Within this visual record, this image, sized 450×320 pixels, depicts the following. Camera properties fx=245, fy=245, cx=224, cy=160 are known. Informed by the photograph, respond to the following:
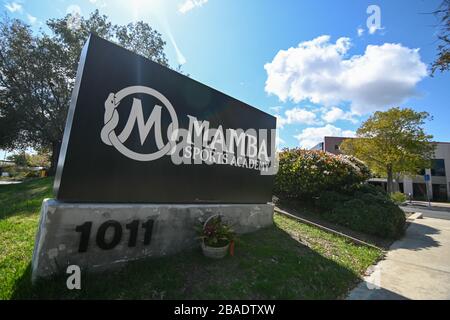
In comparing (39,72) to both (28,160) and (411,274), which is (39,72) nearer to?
(411,274)

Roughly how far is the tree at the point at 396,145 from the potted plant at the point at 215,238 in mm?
25004

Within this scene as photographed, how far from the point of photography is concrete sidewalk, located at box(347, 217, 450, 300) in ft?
12.0

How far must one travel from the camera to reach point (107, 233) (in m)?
3.46

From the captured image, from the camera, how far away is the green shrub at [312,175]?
8.34 metres

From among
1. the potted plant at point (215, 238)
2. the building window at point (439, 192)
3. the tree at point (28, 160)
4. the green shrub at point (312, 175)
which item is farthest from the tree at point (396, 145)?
the tree at point (28, 160)

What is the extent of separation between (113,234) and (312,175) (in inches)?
263

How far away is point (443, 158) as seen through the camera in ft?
114

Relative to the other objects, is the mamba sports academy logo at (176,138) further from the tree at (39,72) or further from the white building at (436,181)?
the white building at (436,181)

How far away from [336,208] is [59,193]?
743 cm

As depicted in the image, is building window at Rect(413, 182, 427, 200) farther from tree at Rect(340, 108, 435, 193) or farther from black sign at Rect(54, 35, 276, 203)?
black sign at Rect(54, 35, 276, 203)

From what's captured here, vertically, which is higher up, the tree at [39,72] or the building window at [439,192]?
the tree at [39,72]

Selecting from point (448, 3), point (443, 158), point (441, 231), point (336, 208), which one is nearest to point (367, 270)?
point (336, 208)

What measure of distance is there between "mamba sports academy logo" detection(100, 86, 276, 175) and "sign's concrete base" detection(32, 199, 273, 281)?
900mm

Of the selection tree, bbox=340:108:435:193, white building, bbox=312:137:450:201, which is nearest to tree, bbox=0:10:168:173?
tree, bbox=340:108:435:193
